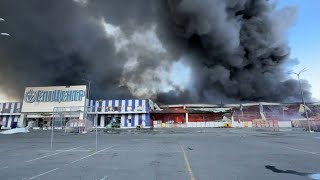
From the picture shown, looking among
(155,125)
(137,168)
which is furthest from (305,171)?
(155,125)

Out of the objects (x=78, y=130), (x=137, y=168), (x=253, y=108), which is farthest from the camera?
(x=253, y=108)

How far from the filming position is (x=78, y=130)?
3978cm

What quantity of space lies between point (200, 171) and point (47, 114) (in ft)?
223

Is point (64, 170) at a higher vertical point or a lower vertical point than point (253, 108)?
lower

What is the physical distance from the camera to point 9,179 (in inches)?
266

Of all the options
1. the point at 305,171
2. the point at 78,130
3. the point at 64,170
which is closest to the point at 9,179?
the point at 64,170

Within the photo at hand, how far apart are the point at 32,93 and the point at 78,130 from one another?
120 feet

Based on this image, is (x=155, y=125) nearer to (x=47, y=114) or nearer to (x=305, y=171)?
(x=47, y=114)

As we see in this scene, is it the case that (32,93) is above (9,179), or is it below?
above

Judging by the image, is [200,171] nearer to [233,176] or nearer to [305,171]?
[233,176]

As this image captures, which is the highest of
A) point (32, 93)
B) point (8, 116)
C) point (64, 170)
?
point (32, 93)

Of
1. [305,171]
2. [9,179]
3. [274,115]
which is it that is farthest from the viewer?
[274,115]

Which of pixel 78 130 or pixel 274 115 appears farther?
pixel 274 115

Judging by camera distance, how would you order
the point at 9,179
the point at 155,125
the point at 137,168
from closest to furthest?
1. the point at 9,179
2. the point at 137,168
3. the point at 155,125
